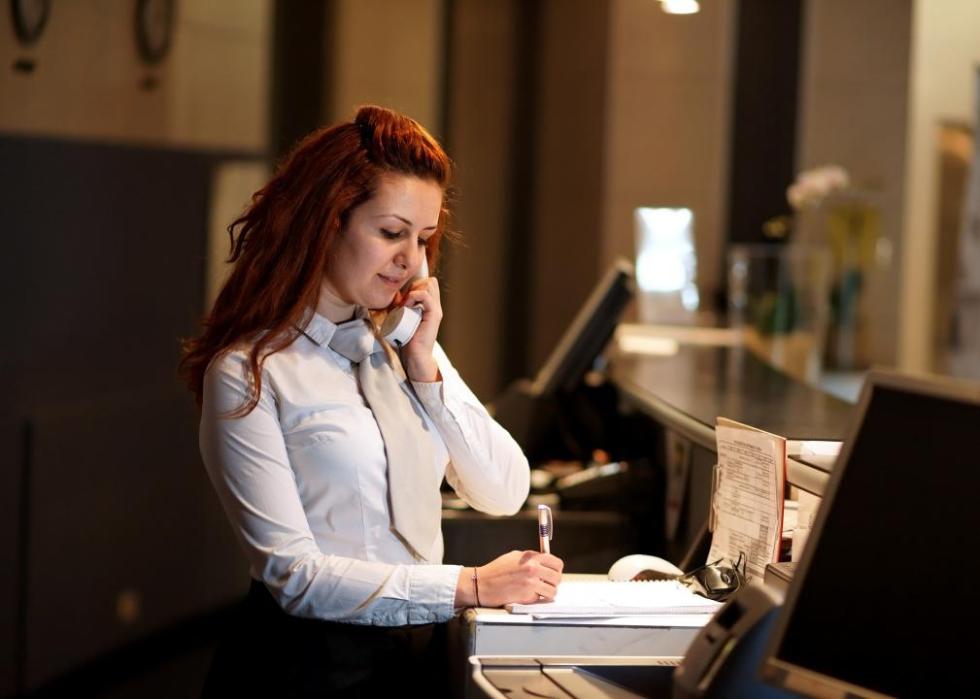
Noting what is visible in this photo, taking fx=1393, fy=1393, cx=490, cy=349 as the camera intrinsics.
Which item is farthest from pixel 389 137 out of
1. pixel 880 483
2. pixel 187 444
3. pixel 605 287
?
pixel 187 444

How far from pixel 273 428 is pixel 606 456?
2.03 meters

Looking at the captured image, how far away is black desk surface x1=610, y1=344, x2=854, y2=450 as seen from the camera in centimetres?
262

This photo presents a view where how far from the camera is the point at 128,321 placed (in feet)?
17.5

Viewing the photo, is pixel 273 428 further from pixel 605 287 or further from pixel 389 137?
pixel 605 287

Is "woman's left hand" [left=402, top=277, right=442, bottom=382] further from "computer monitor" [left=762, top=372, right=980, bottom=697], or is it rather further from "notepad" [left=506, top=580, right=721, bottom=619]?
"computer monitor" [left=762, top=372, right=980, bottom=697]

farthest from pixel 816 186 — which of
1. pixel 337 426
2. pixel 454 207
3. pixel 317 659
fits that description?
pixel 317 659

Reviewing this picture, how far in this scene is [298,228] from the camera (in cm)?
211

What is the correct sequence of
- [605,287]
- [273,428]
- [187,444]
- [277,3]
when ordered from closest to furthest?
[273,428] < [605,287] < [187,444] < [277,3]

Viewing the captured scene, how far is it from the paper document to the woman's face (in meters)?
0.54

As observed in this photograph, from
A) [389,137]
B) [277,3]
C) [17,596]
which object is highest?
[277,3]

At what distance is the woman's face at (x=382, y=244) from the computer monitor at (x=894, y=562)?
90 centimetres

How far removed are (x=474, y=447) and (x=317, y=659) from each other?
0.43m

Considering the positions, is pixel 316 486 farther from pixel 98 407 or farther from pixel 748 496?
pixel 98 407

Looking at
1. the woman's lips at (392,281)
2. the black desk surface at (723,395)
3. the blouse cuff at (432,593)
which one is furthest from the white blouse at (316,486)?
the black desk surface at (723,395)
